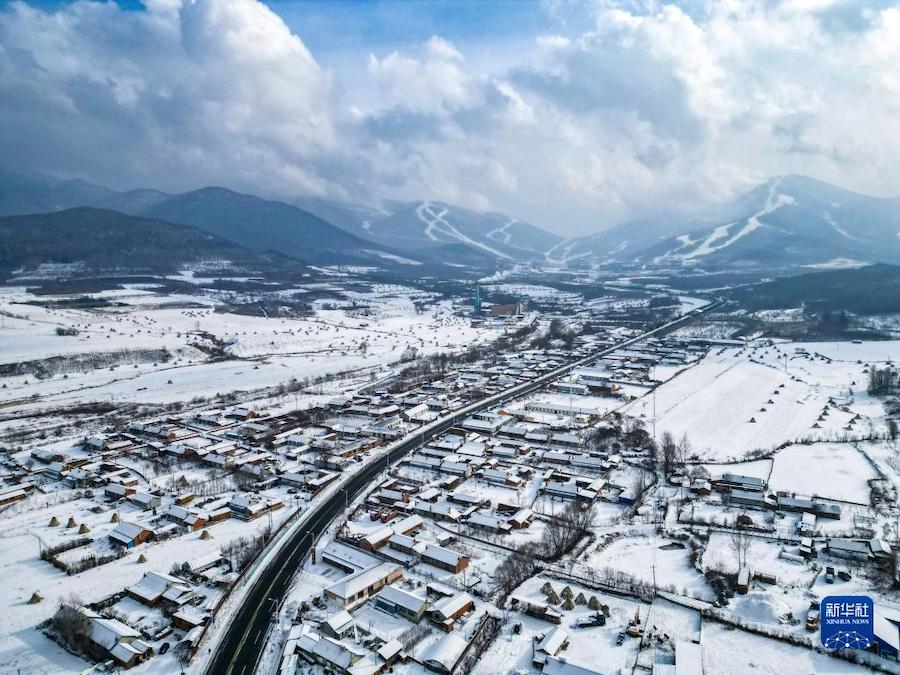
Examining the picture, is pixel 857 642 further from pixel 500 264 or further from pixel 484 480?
pixel 500 264

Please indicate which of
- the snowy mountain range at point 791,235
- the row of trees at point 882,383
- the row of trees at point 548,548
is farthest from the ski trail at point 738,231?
the row of trees at point 548,548

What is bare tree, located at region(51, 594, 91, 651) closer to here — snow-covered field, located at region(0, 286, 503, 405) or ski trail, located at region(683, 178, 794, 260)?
snow-covered field, located at region(0, 286, 503, 405)

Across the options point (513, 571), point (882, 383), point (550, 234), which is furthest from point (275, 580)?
point (550, 234)

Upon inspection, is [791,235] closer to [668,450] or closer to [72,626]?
[668,450]

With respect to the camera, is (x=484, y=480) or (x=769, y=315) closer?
(x=484, y=480)

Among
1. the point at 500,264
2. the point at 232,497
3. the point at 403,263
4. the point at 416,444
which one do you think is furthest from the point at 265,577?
the point at 500,264

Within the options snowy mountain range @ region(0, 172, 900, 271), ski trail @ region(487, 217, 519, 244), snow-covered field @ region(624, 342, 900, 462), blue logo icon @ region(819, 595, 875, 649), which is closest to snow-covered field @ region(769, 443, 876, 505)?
snow-covered field @ region(624, 342, 900, 462)
